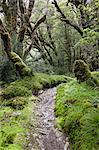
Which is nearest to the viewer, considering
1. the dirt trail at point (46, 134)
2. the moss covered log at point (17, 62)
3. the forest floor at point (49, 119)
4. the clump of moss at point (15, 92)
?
the forest floor at point (49, 119)

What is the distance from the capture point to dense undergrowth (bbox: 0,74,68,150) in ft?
24.7

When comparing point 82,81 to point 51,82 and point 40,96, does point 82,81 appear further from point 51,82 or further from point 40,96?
point 51,82

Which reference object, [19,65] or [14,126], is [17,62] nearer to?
[19,65]

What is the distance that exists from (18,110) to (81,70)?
3.76 metres

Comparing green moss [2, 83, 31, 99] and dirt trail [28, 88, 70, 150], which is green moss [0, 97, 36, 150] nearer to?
dirt trail [28, 88, 70, 150]


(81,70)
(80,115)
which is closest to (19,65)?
(81,70)

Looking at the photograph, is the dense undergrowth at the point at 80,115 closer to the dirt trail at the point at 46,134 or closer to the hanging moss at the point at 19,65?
the dirt trail at the point at 46,134

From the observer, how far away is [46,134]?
832cm

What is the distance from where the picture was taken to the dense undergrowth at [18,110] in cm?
752

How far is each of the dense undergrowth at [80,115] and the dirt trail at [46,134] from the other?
0.23 meters

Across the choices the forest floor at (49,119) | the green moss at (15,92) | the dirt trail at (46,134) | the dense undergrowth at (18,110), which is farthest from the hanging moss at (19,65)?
the dirt trail at (46,134)

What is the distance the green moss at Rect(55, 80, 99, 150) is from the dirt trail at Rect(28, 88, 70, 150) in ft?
0.76

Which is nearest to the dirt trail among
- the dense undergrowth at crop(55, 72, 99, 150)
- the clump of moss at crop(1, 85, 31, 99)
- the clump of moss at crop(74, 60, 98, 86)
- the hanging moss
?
the dense undergrowth at crop(55, 72, 99, 150)

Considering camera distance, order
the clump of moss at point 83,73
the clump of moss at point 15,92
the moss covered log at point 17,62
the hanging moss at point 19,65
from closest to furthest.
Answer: the clump of moss at point 15,92 → the clump of moss at point 83,73 → the moss covered log at point 17,62 → the hanging moss at point 19,65
